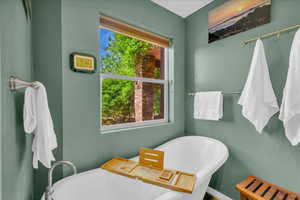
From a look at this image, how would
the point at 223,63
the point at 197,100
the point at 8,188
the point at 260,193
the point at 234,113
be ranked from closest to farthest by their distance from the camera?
the point at 8,188 → the point at 260,193 → the point at 234,113 → the point at 223,63 → the point at 197,100

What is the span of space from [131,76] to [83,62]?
2.00ft

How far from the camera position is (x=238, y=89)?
5.23 feet

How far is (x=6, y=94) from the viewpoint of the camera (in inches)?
26.0

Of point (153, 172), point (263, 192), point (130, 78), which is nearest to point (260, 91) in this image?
point (263, 192)

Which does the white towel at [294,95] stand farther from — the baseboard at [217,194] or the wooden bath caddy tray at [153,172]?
the baseboard at [217,194]

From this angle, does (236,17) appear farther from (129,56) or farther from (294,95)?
(129,56)

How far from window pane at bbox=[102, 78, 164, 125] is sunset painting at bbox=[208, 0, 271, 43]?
3.42ft

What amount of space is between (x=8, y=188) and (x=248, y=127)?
1961 mm

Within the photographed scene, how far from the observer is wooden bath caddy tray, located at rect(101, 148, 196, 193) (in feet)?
3.30

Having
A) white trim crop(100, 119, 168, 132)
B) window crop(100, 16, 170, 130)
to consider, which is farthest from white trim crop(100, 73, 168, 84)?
white trim crop(100, 119, 168, 132)

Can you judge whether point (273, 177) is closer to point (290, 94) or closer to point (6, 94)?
point (290, 94)

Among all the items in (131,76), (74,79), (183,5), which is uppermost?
(183,5)

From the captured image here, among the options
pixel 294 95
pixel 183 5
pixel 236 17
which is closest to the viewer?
pixel 294 95

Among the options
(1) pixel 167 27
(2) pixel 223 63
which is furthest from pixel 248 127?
(1) pixel 167 27
